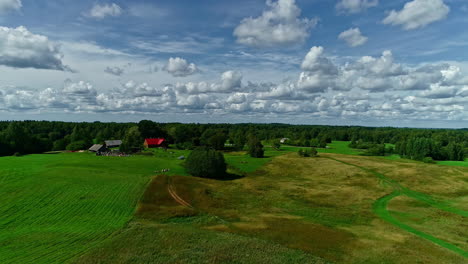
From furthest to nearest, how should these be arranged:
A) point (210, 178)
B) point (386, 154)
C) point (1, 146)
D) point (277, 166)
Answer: point (386, 154), point (1, 146), point (277, 166), point (210, 178)

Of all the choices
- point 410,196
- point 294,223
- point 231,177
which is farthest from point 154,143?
point 294,223

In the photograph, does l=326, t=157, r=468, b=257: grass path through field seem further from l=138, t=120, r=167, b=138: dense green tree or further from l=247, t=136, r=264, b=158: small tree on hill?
l=138, t=120, r=167, b=138: dense green tree

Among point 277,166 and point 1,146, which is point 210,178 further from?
point 1,146

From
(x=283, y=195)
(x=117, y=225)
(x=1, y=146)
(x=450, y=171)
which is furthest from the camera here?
(x=1, y=146)

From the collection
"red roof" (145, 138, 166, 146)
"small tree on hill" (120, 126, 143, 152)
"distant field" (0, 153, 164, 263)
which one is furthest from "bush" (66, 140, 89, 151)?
"distant field" (0, 153, 164, 263)

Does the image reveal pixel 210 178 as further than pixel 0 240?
Yes

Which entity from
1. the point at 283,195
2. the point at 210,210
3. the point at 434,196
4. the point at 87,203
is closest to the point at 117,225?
the point at 87,203
